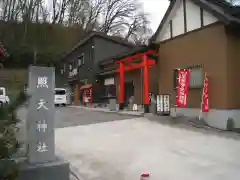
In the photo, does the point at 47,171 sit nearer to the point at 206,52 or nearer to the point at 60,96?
the point at 206,52

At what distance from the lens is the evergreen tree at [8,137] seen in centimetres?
282

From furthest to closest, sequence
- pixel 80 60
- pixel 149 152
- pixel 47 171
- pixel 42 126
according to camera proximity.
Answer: pixel 80 60
pixel 149 152
pixel 42 126
pixel 47 171

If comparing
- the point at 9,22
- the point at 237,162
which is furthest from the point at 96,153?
the point at 9,22

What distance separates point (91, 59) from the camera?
89.3 feet

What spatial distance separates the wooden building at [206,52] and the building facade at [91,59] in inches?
473

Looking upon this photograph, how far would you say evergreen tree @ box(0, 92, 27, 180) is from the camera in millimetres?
2824

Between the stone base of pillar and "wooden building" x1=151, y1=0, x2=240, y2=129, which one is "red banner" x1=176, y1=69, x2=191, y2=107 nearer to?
"wooden building" x1=151, y1=0, x2=240, y2=129

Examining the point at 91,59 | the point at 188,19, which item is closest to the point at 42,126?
the point at 188,19

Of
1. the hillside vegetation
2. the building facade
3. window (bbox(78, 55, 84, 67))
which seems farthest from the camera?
the hillside vegetation

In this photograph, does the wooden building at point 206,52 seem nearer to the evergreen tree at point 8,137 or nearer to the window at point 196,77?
the window at point 196,77

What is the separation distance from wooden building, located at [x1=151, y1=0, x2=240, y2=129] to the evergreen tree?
9620 mm

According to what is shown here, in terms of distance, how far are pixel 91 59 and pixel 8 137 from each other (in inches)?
968

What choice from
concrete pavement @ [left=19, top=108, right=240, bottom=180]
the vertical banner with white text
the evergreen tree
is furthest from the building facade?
the evergreen tree

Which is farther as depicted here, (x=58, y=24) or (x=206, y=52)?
(x=58, y=24)
